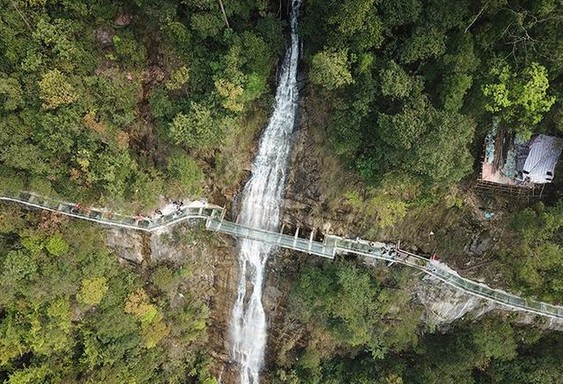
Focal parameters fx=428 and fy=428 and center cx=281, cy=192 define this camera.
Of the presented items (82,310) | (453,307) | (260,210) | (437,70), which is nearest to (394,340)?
(453,307)

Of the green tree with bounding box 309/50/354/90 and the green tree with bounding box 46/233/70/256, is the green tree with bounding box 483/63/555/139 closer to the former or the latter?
the green tree with bounding box 309/50/354/90

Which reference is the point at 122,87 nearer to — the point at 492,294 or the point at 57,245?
the point at 57,245

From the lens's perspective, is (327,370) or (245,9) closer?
(245,9)

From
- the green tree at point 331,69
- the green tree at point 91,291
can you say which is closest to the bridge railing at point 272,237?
the green tree at point 91,291

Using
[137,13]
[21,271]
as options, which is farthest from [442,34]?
[21,271]

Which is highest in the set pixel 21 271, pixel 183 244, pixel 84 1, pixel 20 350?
pixel 84 1

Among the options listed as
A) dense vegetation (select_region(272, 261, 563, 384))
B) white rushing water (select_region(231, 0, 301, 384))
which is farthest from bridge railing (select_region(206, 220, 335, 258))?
dense vegetation (select_region(272, 261, 563, 384))

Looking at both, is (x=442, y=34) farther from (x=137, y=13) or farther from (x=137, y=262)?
(x=137, y=262)
